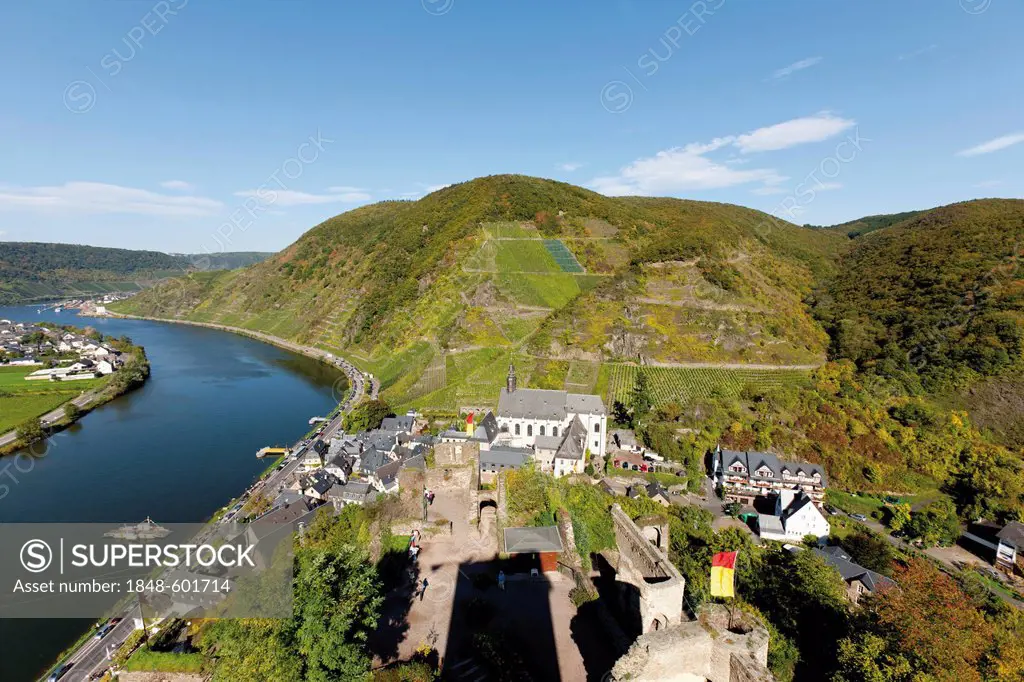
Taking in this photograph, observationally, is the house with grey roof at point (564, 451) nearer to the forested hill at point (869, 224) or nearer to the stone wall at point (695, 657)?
the stone wall at point (695, 657)

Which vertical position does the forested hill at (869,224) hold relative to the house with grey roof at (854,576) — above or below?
above

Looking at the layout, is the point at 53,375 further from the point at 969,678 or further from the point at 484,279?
the point at 969,678

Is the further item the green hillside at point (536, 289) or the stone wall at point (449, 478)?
the green hillside at point (536, 289)

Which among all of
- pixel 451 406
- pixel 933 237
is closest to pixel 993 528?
pixel 451 406

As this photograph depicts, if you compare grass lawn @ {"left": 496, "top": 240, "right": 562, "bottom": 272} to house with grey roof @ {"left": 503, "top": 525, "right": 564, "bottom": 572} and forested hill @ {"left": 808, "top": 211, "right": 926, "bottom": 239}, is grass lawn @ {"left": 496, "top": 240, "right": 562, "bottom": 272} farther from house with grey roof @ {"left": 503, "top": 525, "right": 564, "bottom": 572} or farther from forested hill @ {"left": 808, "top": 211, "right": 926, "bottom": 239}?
forested hill @ {"left": 808, "top": 211, "right": 926, "bottom": 239}

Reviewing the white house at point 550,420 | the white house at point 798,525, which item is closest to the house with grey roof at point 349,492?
the white house at point 550,420

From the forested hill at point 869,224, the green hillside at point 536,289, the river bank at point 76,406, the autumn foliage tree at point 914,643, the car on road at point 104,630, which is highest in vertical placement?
the forested hill at point 869,224

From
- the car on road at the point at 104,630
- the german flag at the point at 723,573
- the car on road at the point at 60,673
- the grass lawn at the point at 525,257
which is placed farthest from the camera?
the grass lawn at the point at 525,257

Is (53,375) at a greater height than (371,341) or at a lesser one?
lesser
